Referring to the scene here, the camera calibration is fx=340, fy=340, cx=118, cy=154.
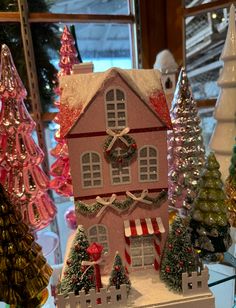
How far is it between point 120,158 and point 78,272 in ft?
0.94

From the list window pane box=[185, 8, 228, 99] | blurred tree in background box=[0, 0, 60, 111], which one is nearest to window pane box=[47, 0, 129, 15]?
blurred tree in background box=[0, 0, 60, 111]

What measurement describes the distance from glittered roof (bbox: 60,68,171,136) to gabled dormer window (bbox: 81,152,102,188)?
86mm

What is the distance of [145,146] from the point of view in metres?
0.86

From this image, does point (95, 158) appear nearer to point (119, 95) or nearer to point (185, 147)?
point (119, 95)

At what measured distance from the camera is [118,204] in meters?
0.87

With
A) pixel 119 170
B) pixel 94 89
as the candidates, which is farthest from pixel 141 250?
pixel 94 89

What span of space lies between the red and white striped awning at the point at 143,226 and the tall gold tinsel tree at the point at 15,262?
243 mm

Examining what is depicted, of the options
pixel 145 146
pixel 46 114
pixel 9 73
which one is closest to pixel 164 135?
pixel 145 146

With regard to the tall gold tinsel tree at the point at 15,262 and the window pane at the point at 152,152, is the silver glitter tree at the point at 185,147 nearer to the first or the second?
the window pane at the point at 152,152

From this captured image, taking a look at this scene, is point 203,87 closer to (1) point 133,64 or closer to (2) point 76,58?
(1) point 133,64

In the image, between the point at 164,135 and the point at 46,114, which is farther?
the point at 46,114

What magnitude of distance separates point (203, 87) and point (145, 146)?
2.66 ft

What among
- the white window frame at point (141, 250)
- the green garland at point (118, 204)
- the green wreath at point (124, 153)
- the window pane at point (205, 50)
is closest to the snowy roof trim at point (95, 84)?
the green wreath at point (124, 153)

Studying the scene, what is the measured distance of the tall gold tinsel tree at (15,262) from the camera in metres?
0.73
